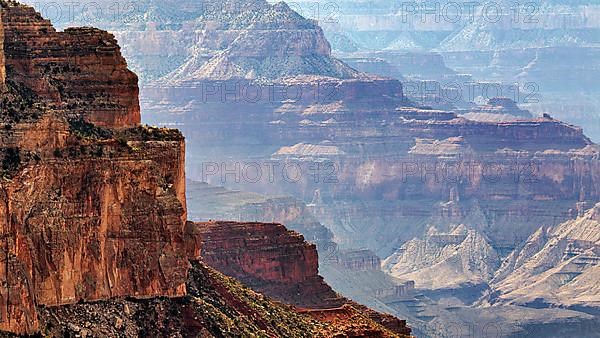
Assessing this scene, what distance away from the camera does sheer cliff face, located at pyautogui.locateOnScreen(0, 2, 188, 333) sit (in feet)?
164

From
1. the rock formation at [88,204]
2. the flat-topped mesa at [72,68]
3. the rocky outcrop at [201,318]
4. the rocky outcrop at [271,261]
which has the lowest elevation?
the rocky outcrop at [271,261]

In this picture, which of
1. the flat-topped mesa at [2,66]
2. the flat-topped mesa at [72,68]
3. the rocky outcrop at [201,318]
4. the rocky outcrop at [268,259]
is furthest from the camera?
the rocky outcrop at [268,259]

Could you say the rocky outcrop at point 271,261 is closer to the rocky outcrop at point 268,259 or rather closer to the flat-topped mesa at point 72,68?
the rocky outcrop at point 268,259

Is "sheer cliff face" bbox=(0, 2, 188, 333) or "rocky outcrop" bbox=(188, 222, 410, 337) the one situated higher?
"sheer cliff face" bbox=(0, 2, 188, 333)

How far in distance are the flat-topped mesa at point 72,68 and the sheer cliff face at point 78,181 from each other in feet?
0.13

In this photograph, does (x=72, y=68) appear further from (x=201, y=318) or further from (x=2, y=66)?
(x=201, y=318)

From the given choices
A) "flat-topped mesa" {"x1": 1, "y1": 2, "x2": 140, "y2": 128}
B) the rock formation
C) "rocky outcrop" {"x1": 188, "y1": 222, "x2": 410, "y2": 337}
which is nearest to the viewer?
the rock formation

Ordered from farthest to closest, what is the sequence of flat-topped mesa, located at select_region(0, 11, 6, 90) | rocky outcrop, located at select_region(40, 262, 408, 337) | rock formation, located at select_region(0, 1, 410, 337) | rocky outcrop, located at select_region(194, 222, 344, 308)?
rocky outcrop, located at select_region(194, 222, 344, 308) < flat-topped mesa, located at select_region(0, 11, 6, 90) < rocky outcrop, located at select_region(40, 262, 408, 337) < rock formation, located at select_region(0, 1, 410, 337)

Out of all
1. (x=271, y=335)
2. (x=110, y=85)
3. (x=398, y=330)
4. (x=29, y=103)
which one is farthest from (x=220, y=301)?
(x=398, y=330)

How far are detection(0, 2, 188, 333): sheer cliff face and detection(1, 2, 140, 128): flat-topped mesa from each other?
4cm

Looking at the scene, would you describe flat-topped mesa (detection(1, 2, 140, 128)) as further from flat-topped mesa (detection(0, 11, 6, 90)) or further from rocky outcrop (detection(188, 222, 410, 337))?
rocky outcrop (detection(188, 222, 410, 337))

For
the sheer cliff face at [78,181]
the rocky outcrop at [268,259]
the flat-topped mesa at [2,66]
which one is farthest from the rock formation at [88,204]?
the rocky outcrop at [268,259]

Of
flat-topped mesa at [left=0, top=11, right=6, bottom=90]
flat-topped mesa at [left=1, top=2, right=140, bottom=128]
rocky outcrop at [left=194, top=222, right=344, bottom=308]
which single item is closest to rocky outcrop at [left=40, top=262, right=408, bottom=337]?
flat-topped mesa at [left=1, top=2, right=140, bottom=128]

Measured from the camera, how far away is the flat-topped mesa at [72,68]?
190ft
